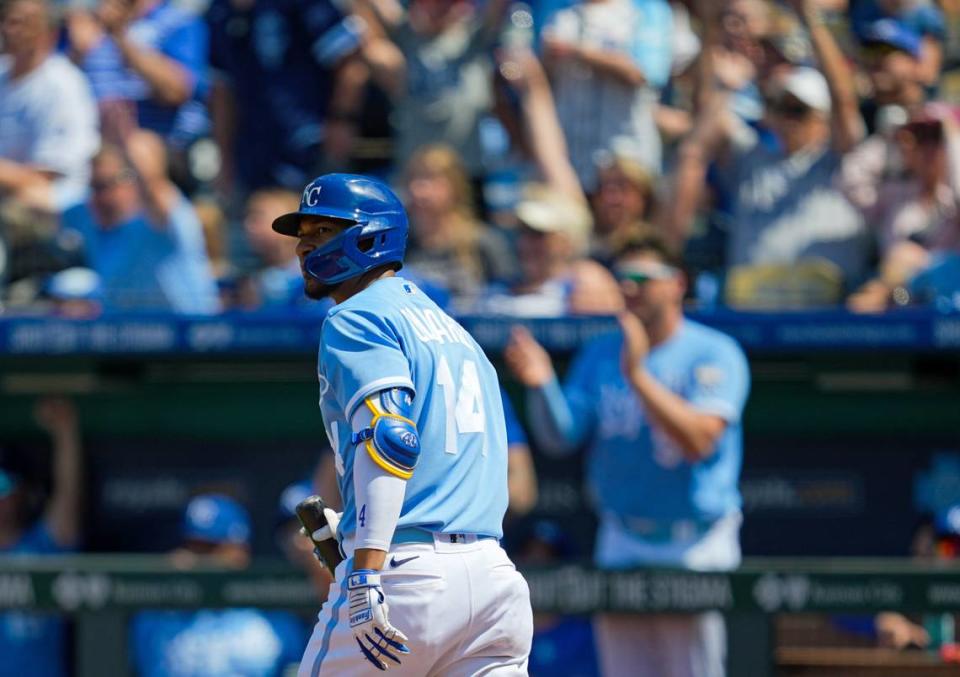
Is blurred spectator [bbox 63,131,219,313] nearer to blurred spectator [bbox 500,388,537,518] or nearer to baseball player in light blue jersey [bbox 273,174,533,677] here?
blurred spectator [bbox 500,388,537,518]

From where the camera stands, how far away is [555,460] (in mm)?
7363

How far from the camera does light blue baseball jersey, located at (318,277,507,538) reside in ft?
12.4

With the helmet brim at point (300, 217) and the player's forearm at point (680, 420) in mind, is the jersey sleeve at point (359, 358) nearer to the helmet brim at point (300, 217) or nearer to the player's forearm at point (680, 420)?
the helmet brim at point (300, 217)

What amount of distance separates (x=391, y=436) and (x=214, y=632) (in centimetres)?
348

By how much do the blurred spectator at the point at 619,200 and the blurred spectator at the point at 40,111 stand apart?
2.42 meters

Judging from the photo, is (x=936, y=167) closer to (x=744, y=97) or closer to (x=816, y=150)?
(x=816, y=150)

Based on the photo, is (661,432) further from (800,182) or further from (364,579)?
(364,579)

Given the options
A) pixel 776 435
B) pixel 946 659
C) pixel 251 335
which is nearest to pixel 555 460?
pixel 776 435

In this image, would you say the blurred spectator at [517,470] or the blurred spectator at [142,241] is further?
the blurred spectator at [142,241]

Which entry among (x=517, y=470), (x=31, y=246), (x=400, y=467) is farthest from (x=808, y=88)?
(x=400, y=467)

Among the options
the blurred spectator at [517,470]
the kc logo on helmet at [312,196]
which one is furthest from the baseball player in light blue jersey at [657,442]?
the kc logo on helmet at [312,196]

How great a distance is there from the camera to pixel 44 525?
7.38 m

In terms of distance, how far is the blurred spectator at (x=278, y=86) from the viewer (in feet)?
26.6

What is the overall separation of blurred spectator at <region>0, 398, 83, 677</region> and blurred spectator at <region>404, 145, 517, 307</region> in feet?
5.76
